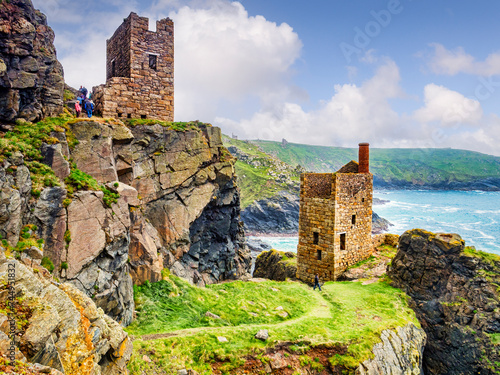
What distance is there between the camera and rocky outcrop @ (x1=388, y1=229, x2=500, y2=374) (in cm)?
1577

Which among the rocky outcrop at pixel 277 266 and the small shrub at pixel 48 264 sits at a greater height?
the small shrub at pixel 48 264

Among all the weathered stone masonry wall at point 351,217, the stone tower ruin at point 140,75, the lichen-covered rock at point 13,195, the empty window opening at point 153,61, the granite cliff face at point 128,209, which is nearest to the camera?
the lichen-covered rock at point 13,195

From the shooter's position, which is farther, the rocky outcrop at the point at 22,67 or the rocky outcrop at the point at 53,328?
the rocky outcrop at the point at 22,67

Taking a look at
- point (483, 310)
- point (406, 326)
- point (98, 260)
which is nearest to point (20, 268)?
point (98, 260)

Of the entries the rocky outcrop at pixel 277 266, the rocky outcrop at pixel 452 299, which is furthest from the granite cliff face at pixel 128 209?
the rocky outcrop at pixel 452 299

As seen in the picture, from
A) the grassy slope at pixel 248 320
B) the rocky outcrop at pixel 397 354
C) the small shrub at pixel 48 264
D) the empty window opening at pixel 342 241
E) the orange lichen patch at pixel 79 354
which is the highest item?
the small shrub at pixel 48 264

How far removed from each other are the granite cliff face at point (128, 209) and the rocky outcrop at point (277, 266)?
2855 millimetres

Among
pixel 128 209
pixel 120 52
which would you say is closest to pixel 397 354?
pixel 128 209

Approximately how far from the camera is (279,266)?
29.0 m

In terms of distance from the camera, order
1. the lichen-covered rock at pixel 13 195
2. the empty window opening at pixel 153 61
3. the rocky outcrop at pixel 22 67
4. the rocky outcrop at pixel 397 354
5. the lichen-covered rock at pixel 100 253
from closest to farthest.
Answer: the lichen-covered rock at pixel 13 195 → the lichen-covered rock at pixel 100 253 → the rocky outcrop at pixel 22 67 → the rocky outcrop at pixel 397 354 → the empty window opening at pixel 153 61

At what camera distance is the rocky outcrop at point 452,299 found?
1577cm

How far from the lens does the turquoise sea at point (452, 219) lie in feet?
241

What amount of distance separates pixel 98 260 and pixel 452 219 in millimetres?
107179

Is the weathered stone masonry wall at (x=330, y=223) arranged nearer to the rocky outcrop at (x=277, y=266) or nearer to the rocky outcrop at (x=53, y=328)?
the rocky outcrop at (x=277, y=266)
